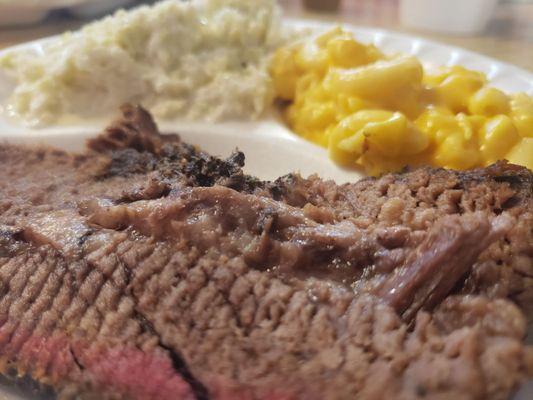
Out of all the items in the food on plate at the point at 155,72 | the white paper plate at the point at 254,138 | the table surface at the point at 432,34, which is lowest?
the white paper plate at the point at 254,138

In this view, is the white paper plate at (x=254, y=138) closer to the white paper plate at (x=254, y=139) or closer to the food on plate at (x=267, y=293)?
the white paper plate at (x=254, y=139)

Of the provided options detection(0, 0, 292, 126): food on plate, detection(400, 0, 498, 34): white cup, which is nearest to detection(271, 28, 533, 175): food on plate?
detection(0, 0, 292, 126): food on plate

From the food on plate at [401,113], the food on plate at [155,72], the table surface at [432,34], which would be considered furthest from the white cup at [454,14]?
the food on plate at [155,72]

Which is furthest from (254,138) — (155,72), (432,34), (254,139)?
(432,34)

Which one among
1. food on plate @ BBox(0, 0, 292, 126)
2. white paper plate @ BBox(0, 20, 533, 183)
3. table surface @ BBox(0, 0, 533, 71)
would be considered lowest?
white paper plate @ BBox(0, 20, 533, 183)

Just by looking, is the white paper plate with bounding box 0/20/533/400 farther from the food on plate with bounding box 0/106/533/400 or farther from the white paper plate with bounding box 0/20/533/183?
the food on plate with bounding box 0/106/533/400

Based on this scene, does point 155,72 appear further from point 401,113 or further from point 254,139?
point 401,113
